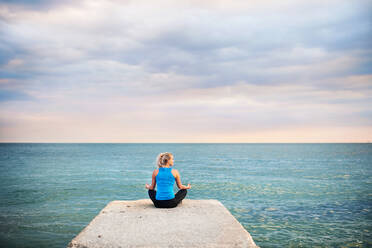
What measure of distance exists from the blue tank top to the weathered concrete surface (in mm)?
311

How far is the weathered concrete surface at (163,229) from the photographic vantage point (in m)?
4.64

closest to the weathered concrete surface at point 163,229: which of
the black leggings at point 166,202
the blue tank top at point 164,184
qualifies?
the black leggings at point 166,202

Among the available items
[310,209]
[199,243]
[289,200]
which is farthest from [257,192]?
[199,243]

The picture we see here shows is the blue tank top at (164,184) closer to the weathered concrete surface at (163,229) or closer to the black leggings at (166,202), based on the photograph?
the black leggings at (166,202)

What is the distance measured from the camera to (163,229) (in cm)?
527

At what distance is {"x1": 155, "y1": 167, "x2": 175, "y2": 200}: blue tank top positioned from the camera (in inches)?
269

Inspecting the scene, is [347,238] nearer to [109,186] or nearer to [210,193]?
[210,193]

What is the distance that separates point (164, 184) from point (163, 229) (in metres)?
1.71

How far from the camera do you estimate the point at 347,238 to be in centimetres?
866

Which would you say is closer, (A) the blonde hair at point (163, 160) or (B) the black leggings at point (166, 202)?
(B) the black leggings at point (166, 202)

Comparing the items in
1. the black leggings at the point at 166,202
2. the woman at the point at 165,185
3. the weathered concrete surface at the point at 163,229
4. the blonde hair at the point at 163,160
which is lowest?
the weathered concrete surface at the point at 163,229

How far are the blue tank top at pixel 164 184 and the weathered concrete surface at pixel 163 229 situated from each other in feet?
1.02

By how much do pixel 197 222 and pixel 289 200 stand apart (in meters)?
10.5

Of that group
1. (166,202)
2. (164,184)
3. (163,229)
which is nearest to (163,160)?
(164,184)
